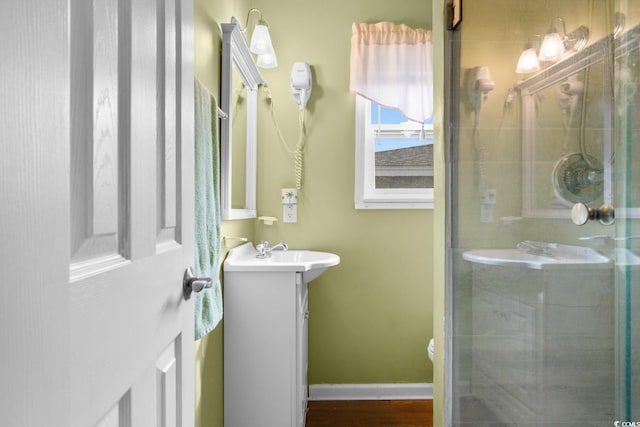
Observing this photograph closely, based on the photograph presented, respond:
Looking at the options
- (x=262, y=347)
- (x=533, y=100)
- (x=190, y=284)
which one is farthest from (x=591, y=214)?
(x=262, y=347)

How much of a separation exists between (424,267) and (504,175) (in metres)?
1.32

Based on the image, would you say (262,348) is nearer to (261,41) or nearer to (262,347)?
(262,347)

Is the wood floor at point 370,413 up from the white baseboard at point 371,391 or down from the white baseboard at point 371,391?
down

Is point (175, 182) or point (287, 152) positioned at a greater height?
point (287, 152)

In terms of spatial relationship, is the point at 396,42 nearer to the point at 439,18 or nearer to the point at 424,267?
the point at 439,18

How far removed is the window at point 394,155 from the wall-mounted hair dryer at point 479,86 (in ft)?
3.57

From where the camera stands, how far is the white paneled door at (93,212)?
1.33ft

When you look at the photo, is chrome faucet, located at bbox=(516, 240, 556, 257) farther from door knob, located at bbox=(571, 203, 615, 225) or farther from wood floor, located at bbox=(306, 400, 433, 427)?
wood floor, located at bbox=(306, 400, 433, 427)

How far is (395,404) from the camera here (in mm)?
2516

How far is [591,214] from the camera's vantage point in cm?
105

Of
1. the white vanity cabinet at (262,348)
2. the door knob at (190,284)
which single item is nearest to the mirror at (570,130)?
the door knob at (190,284)

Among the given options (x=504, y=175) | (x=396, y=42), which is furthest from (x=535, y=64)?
(x=396, y=42)

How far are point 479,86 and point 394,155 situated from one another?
119cm

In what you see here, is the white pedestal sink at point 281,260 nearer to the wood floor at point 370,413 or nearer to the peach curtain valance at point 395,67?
the wood floor at point 370,413
